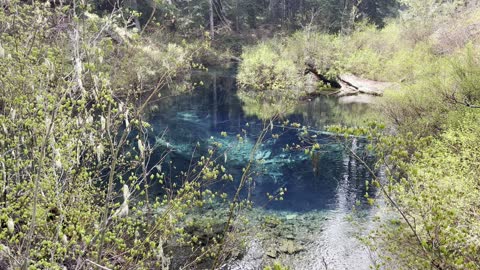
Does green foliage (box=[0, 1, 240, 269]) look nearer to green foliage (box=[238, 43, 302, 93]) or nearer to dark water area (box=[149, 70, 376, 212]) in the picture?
dark water area (box=[149, 70, 376, 212])

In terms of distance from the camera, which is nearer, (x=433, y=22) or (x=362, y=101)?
(x=362, y=101)

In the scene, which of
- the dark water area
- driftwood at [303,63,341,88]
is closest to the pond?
the dark water area

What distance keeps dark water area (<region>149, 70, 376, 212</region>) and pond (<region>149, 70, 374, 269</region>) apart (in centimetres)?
3

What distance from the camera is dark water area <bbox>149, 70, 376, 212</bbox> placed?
12.8m

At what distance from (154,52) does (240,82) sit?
8953 millimetres

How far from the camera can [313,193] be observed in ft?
42.9

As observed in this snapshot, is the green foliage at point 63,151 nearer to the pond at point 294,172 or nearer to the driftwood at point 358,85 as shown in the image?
the pond at point 294,172

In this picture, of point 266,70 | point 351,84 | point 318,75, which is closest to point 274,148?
point 266,70

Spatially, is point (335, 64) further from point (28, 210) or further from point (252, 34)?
point (28, 210)

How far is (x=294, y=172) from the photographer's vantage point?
14.9 meters

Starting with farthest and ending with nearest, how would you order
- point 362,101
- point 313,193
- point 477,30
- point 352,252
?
point 362,101, point 477,30, point 313,193, point 352,252

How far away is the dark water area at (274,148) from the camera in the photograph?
12.8m

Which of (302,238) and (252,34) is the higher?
(252,34)

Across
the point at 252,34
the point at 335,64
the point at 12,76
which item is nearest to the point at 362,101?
the point at 335,64
